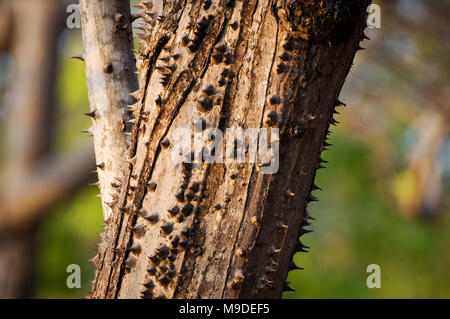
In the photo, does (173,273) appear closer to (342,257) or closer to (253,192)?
(253,192)

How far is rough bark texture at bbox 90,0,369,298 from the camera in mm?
880

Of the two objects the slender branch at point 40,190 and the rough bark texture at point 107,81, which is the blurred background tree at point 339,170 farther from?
the rough bark texture at point 107,81

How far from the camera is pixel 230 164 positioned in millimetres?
895

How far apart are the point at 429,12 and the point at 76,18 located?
5.33 meters

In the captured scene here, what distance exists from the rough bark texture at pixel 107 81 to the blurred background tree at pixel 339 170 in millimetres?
2402

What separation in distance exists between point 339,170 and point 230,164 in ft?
23.0

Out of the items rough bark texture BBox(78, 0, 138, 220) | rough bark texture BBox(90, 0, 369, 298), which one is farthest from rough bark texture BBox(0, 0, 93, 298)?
rough bark texture BBox(90, 0, 369, 298)

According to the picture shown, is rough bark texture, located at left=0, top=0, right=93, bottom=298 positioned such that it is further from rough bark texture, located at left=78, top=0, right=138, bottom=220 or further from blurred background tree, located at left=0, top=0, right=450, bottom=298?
rough bark texture, located at left=78, top=0, right=138, bottom=220

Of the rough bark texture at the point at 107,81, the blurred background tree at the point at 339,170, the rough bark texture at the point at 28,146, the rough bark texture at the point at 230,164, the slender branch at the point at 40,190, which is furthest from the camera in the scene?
the blurred background tree at the point at 339,170

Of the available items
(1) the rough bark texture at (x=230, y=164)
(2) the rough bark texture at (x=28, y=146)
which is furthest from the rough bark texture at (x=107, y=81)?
(2) the rough bark texture at (x=28, y=146)

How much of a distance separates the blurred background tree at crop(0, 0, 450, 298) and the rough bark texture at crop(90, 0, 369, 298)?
2.70 meters

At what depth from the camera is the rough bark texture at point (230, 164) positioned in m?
0.88

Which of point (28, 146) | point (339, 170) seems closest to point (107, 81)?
point (28, 146)
